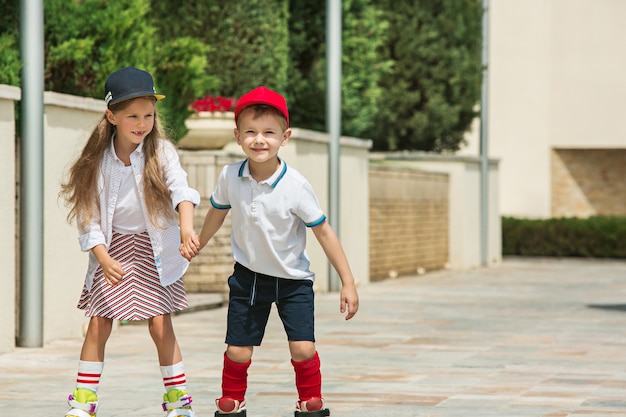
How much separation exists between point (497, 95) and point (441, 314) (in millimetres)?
19808

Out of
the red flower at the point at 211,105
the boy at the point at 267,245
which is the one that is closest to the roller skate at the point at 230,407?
the boy at the point at 267,245

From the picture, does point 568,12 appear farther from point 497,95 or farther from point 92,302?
point 92,302

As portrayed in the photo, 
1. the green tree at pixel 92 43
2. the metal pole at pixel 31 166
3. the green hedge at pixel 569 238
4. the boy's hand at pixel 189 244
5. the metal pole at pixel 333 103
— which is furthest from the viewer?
the green hedge at pixel 569 238

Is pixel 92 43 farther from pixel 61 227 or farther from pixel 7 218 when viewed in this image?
pixel 7 218

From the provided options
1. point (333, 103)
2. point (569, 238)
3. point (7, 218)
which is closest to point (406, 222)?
point (333, 103)

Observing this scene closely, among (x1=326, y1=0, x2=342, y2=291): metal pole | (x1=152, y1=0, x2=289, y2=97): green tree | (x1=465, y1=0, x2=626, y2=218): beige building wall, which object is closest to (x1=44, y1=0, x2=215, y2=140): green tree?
(x1=326, y1=0, x2=342, y2=291): metal pole

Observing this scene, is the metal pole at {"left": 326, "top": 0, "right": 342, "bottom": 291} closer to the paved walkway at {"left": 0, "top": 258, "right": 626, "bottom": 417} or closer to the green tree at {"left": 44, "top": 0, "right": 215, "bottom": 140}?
the paved walkway at {"left": 0, "top": 258, "right": 626, "bottom": 417}

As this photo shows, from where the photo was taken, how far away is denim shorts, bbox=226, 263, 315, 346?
5.83 meters

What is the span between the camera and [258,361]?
888 centimetres

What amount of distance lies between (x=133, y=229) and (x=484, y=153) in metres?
17.4

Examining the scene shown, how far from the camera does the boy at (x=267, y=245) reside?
5.73 meters

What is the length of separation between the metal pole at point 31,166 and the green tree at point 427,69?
15.1 m

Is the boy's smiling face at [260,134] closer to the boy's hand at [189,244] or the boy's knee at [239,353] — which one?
the boy's hand at [189,244]

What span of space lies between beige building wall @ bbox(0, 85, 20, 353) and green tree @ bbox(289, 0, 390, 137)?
1073 centimetres
